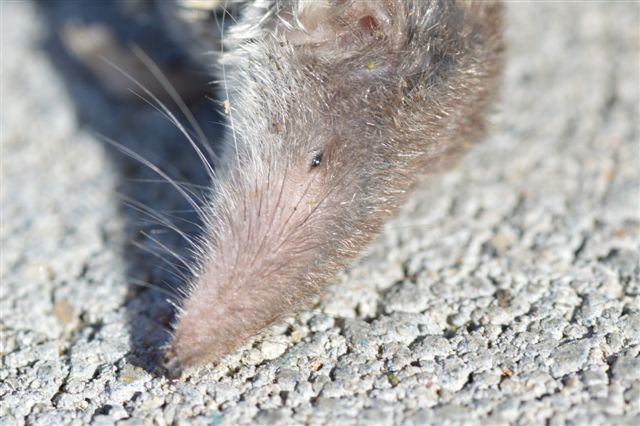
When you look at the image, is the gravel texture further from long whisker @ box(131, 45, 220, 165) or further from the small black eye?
the small black eye

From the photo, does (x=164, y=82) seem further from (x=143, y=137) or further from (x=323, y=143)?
(x=323, y=143)

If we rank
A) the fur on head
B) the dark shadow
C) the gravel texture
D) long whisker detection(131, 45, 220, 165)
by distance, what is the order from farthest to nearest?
long whisker detection(131, 45, 220, 165), the dark shadow, the fur on head, the gravel texture

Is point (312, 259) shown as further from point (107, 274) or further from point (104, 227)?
point (104, 227)

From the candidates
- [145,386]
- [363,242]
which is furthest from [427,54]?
[145,386]

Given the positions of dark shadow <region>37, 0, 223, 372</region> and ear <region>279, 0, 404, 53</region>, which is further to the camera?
dark shadow <region>37, 0, 223, 372</region>

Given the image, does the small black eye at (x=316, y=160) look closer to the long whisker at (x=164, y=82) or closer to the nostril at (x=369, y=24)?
the nostril at (x=369, y=24)

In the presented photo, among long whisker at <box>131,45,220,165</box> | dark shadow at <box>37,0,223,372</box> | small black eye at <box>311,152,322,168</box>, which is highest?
small black eye at <box>311,152,322,168</box>

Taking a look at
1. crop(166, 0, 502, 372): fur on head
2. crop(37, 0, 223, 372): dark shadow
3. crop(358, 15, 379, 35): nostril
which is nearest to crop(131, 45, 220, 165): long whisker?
crop(37, 0, 223, 372): dark shadow

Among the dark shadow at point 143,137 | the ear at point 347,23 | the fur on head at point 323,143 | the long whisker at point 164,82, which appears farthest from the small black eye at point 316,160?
the long whisker at point 164,82
